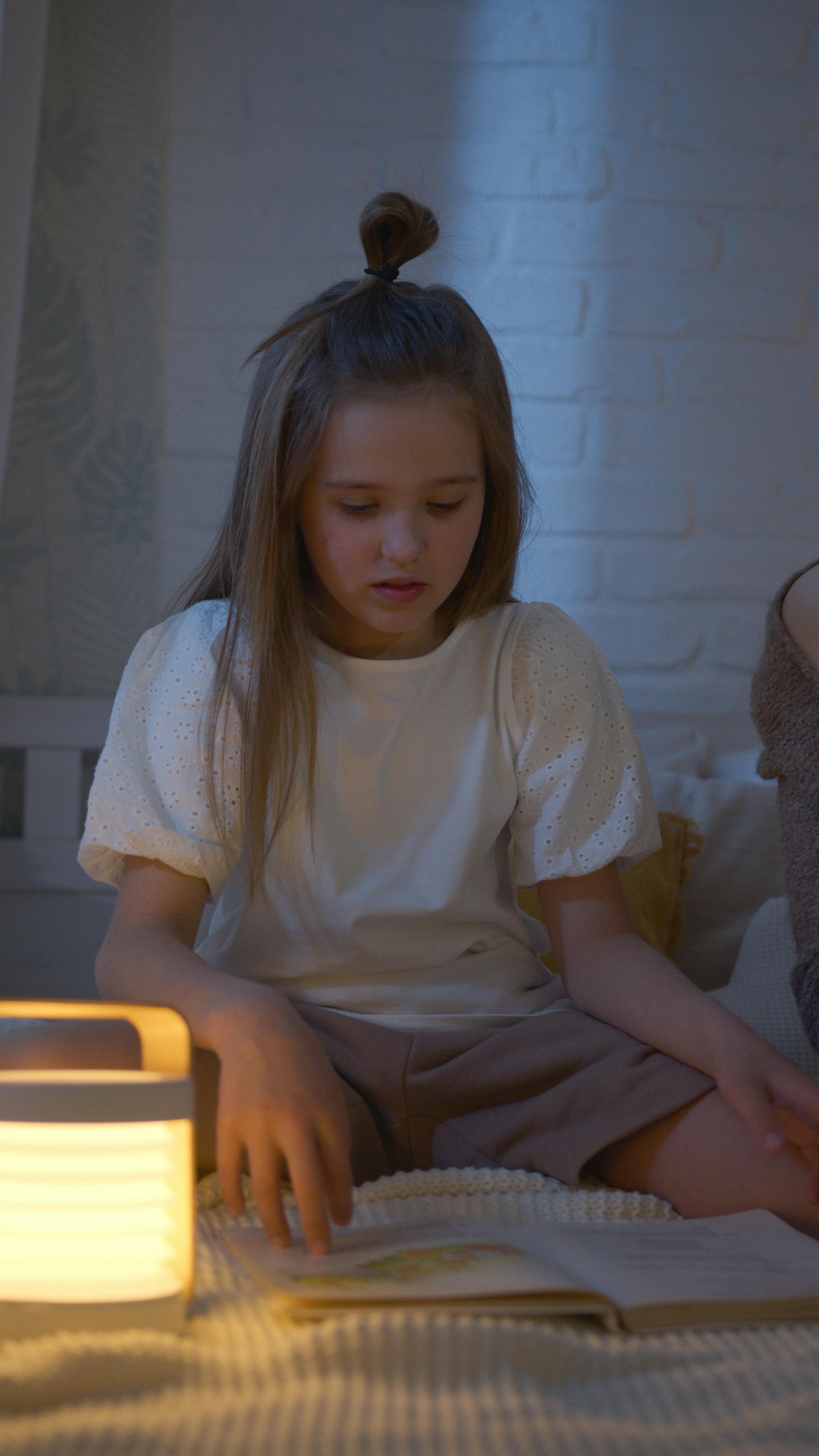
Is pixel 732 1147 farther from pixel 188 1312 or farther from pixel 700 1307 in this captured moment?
pixel 188 1312

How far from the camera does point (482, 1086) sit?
917 mm

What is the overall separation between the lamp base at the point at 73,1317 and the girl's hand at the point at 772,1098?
383mm

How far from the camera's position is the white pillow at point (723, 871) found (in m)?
1.42

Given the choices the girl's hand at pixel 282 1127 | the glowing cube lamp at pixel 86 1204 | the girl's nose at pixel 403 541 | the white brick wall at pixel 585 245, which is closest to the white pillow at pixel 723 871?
the white brick wall at pixel 585 245

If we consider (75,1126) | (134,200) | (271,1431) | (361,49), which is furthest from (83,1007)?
(361,49)

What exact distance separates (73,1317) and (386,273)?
835 millimetres

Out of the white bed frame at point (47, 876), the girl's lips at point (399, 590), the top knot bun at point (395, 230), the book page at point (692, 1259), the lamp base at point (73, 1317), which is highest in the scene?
the top knot bun at point (395, 230)

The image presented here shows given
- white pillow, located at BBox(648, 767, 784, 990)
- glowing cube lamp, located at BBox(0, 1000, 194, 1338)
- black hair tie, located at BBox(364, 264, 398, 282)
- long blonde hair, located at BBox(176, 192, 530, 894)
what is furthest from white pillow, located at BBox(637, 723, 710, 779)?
glowing cube lamp, located at BBox(0, 1000, 194, 1338)

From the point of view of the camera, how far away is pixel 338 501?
3.29 feet

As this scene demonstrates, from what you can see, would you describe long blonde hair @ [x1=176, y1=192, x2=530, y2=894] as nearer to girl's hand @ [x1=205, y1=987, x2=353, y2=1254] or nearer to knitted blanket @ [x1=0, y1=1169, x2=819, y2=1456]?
girl's hand @ [x1=205, y1=987, x2=353, y2=1254]

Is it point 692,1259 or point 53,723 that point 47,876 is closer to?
point 53,723

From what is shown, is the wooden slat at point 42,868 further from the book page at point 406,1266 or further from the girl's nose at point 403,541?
the book page at point 406,1266

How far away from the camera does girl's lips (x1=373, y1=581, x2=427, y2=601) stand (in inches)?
39.1

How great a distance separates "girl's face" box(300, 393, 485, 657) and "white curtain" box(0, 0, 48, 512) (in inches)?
23.9
